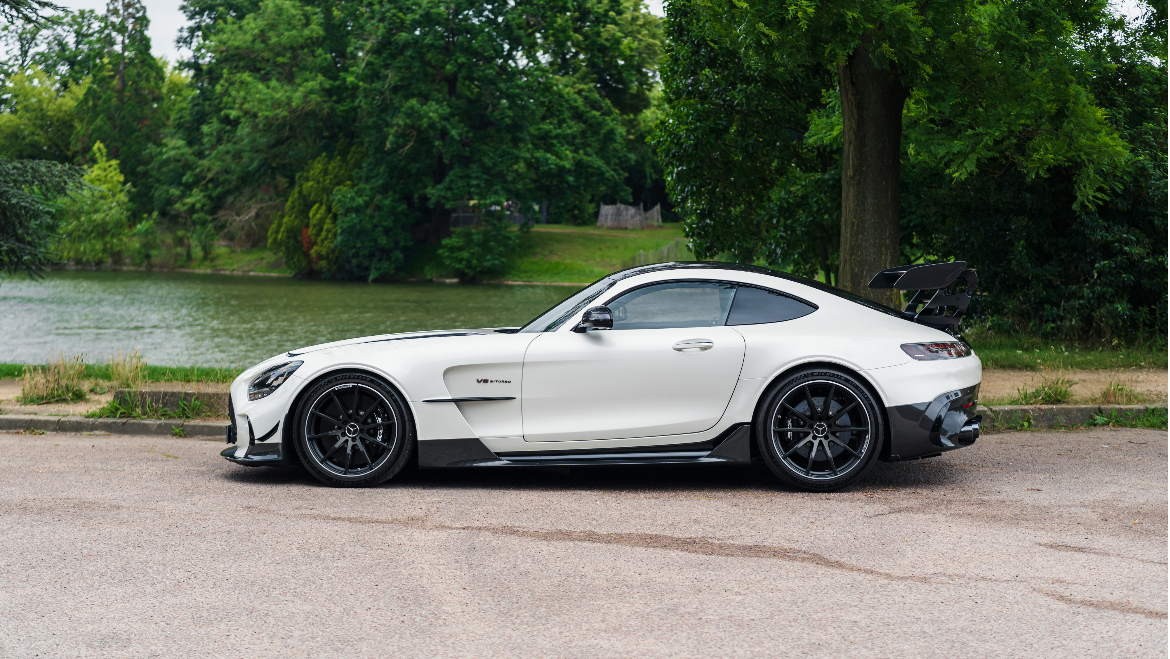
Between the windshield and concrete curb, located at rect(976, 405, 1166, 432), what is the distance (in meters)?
3.80

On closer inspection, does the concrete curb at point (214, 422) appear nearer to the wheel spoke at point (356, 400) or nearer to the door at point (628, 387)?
the wheel spoke at point (356, 400)

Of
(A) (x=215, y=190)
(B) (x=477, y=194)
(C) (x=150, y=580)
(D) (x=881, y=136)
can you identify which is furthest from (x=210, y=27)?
(C) (x=150, y=580)

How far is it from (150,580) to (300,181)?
54.5 m

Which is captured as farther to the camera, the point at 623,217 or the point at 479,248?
the point at 623,217

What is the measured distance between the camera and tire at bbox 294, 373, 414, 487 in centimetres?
669

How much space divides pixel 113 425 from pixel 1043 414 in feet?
26.1

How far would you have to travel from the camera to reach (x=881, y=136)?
34.2ft

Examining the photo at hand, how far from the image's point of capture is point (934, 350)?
22.2 ft

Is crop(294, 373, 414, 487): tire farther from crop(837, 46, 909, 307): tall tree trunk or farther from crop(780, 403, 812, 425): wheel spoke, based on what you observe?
crop(837, 46, 909, 307): tall tree trunk

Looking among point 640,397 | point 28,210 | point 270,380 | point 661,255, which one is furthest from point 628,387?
point 661,255

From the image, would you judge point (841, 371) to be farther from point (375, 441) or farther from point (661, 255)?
point (661, 255)

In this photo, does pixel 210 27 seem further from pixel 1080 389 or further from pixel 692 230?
pixel 1080 389

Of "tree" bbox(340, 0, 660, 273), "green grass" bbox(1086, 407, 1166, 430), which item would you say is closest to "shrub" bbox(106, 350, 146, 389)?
"green grass" bbox(1086, 407, 1166, 430)

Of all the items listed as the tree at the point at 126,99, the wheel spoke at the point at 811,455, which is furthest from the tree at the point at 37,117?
the wheel spoke at the point at 811,455
